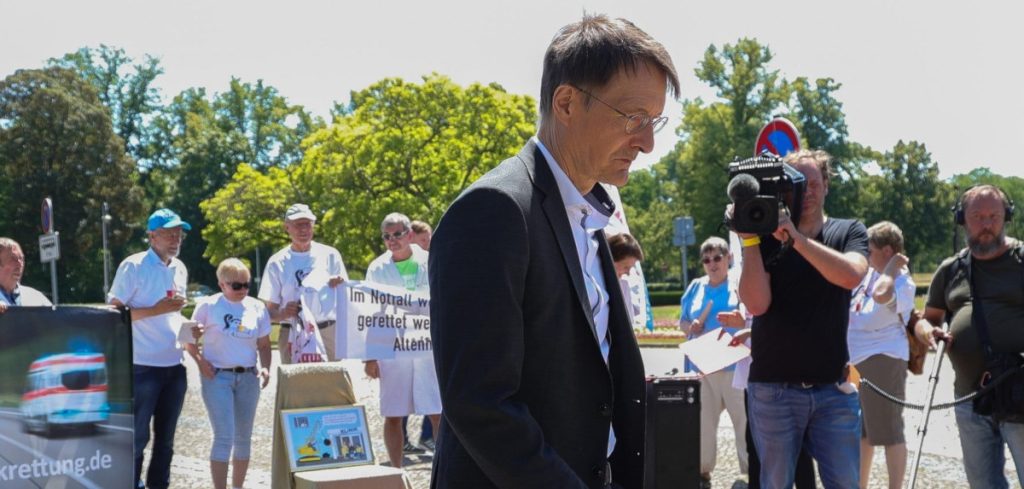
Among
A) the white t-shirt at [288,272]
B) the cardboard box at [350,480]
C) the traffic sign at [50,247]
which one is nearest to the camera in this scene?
the cardboard box at [350,480]

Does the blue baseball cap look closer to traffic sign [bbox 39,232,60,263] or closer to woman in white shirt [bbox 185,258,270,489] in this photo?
woman in white shirt [bbox 185,258,270,489]

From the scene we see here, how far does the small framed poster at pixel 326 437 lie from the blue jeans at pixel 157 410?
1.11 metres

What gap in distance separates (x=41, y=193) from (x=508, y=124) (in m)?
30.2

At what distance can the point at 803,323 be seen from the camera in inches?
195

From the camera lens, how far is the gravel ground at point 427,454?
336 inches

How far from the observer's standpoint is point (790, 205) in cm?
480

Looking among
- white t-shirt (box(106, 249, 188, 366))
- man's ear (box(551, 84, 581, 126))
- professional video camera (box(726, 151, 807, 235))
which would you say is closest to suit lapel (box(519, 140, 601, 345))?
man's ear (box(551, 84, 581, 126))

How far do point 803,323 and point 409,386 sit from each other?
5.00 m

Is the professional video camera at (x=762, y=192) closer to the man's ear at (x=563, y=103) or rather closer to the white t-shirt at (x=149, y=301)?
the man's ear at (x=563, y=103)

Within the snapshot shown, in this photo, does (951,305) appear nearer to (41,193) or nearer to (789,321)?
(789,321)

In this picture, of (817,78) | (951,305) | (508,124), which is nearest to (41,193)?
(508,124)

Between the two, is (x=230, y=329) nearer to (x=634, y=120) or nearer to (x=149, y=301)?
(x=149, y=301)

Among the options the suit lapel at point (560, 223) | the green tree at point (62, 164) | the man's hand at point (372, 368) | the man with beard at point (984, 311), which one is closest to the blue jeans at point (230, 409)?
the man's hand at point (372, 368)

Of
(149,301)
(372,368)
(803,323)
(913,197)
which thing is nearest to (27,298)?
(149,301)
